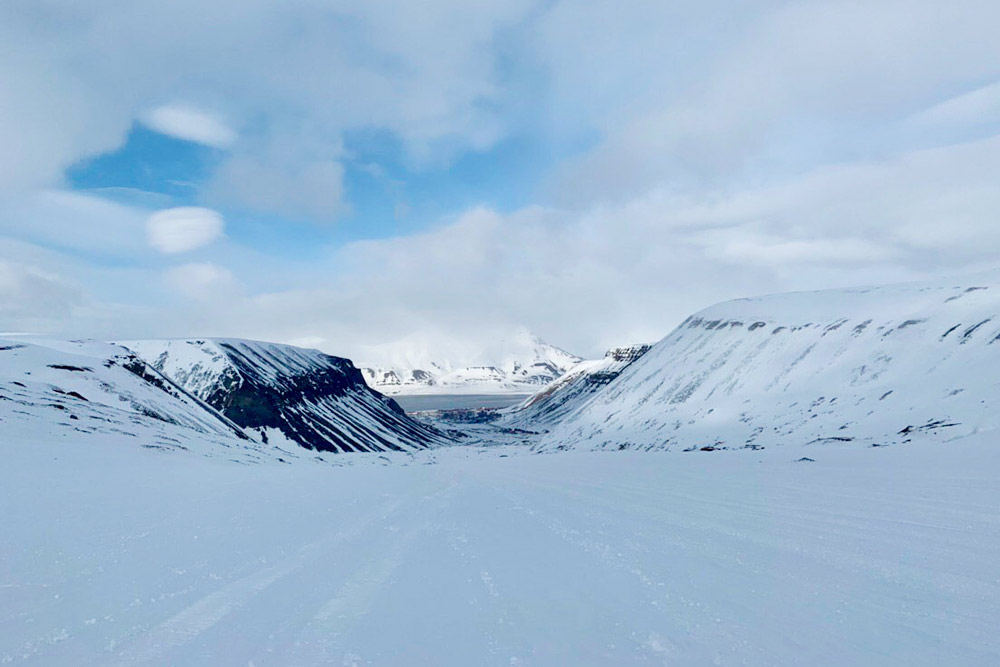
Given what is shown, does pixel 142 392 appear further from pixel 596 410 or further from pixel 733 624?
pixel 596 410

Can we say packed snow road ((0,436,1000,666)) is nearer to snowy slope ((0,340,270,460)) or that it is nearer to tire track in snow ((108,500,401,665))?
tire track in snow ((108,500,401,665))

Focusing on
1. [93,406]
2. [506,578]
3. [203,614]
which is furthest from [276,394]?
[506,578]

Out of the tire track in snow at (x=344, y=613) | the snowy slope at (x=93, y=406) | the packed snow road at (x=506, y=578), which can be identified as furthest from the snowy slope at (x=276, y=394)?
the tire track in snow at (x=344, y=613)

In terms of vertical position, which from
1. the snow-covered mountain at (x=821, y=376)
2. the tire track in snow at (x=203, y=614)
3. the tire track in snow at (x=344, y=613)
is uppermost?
the snow-covered mountain at (x=821, y=376)

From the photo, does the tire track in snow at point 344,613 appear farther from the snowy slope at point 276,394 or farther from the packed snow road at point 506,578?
the snowy slope at point 276,394

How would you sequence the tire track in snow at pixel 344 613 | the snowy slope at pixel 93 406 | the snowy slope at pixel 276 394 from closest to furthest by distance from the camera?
the tire track in snow at pixel 344 613, the snowy slope at pixel 93 406, the snowy slope at pixel 276 394

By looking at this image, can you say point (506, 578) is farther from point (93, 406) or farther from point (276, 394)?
point (276, 394)
